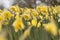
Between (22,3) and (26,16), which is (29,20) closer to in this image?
(26,16)

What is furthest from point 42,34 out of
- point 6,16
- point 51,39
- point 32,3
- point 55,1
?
point 32,3

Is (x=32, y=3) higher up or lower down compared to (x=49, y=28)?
lower down

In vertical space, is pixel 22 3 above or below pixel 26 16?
below

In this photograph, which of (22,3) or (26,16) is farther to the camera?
(22,3)

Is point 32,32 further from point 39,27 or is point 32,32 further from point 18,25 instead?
point 18,25

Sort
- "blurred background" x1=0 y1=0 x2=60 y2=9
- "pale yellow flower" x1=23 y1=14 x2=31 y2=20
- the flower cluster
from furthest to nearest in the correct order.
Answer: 1. "blurred background" x1=0 y1=0 x2=60 y2=9
2. "pale yellow flower" x1=23 y1=14 x2=31 y2=20
3. the flower cluster

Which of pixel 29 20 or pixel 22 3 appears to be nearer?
pixel 29 20

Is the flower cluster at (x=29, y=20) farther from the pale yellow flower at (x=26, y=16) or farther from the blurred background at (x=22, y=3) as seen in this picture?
the blurred background at (x=22, y=3)

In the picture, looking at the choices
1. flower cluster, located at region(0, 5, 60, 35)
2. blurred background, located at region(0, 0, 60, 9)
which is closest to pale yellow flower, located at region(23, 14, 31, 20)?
flower cluster, located at region(0, 5, 60, 35)

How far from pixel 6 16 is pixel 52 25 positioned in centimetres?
52

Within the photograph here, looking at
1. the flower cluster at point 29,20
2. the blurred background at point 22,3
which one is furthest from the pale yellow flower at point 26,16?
the blurred background at point 22,3

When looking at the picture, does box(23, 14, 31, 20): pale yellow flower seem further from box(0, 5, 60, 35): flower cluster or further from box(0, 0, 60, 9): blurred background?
box(0, 0, 60, 9): blurred background

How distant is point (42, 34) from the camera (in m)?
0.84

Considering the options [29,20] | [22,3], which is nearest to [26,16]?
[29,20]
